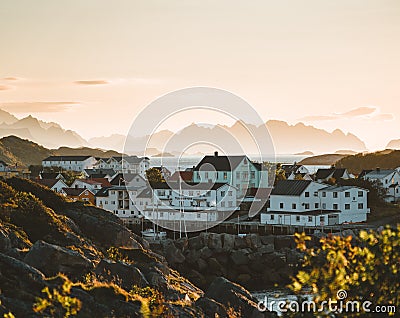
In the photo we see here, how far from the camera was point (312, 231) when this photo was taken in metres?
51.3

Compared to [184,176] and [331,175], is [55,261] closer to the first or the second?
[184,176]

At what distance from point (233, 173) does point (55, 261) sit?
5273 centimetres

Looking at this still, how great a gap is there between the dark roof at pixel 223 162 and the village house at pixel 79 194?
11.1 m

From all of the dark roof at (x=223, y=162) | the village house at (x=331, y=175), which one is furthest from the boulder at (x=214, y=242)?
the village house at (x=331, y=175)

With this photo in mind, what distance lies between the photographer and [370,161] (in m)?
123

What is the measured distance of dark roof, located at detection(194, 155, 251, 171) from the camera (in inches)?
2771

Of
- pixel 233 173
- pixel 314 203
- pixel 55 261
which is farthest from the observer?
pixel 233 173

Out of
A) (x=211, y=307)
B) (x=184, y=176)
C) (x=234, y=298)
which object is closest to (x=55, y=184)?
(x=184, y=176)

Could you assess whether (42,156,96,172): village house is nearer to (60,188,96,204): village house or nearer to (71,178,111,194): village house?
(71,178,111,194): village house

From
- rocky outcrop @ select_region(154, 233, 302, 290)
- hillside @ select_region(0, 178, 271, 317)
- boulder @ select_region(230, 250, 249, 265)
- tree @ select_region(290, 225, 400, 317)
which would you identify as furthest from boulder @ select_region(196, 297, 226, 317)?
boulder @ select_region(230, 250, 249, 265)

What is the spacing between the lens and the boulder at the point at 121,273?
17500 millimetres

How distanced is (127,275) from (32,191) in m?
11.5

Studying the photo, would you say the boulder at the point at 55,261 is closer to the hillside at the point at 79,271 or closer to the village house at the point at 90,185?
the hillside at the point at 79,271

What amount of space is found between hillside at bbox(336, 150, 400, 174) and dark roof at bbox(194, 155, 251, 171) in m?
48.9
